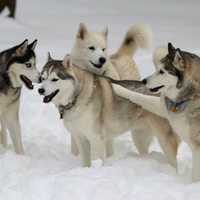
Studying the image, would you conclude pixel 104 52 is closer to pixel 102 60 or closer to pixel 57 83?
pixel 102 60

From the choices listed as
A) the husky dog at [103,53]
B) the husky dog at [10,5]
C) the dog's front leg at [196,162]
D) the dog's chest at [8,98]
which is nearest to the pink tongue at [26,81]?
the dog's chest at [8,98]

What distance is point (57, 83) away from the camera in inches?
186

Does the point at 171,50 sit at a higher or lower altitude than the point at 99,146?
higher

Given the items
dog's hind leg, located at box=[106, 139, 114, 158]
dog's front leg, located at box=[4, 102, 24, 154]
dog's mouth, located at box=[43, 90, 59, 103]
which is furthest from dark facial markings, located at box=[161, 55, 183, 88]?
dog's front leg, located at box=[4, 102, 24, 154]

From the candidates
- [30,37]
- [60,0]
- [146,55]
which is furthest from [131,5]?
[146,55]

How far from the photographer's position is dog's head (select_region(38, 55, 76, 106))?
4.71m

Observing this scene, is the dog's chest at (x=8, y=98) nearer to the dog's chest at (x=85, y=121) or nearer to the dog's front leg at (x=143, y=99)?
the dog's chest at (x=85, y=121)

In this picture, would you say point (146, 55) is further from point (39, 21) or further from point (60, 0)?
point (60, 0)

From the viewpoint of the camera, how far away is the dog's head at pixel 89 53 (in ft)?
18.9

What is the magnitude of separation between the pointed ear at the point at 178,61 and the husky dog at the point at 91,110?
788 mm

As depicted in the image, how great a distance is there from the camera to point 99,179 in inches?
169

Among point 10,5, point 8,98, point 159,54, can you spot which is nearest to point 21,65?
point 8,98

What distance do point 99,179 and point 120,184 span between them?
0.17m

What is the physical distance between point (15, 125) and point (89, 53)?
3.35 ft
